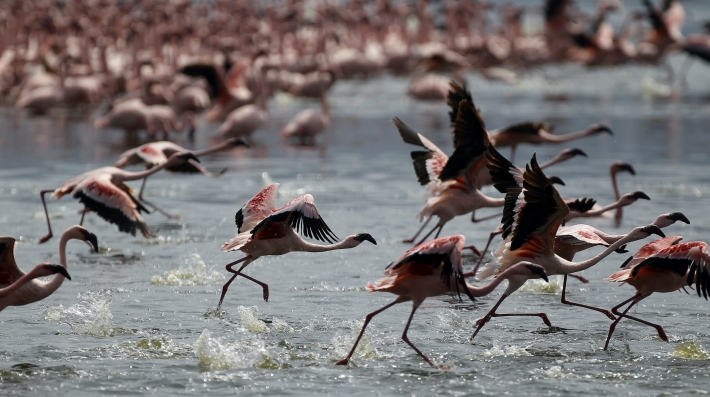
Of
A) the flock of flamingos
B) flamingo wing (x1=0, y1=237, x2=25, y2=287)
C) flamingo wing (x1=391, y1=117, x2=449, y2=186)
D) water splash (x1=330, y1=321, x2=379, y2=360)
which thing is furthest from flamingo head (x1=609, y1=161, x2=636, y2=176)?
flamingo wing (x1=0, y1=237, x2=25, y2=287)

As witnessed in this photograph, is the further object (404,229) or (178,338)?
(404,229)

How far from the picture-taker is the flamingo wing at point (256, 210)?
8.38 metres

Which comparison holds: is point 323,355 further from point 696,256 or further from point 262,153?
point 262,153

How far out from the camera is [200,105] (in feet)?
73.9

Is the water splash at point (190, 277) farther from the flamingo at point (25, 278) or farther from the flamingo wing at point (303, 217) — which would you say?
the flamingo at point (25, 278)

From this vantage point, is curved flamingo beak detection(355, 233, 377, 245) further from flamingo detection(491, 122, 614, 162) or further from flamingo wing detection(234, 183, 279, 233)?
flamingo detection(491, 122, 614, 162)

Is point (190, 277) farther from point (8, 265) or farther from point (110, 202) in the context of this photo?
point (8, 265)

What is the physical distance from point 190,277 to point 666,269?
3843mm

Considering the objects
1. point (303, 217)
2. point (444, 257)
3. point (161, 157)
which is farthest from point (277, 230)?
point (161, 157)

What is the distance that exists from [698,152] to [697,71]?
17385 millimetres

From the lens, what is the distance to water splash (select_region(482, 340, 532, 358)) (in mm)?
6937

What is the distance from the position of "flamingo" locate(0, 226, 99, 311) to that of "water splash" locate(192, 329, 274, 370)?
864 millimetres

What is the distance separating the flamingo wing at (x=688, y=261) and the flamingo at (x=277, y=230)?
6.09 feet

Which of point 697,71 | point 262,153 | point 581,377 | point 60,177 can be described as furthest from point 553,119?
point 581,377
